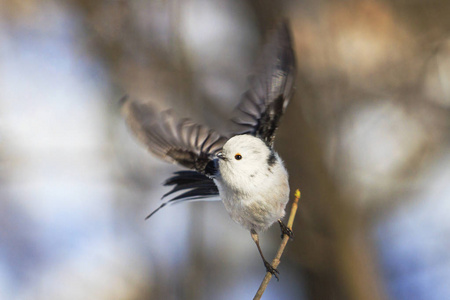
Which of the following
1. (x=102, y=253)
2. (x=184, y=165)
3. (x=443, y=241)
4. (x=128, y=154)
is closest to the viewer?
(x=184, y=165)

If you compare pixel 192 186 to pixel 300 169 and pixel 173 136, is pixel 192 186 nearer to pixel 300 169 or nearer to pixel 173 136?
pixel 173 136

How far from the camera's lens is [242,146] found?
1163mm

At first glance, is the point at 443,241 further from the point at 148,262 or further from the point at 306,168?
the point at 148,262

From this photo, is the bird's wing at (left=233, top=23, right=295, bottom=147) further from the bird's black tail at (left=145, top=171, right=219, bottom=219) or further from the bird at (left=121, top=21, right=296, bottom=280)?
the bird's black tail at (left=145, top=171, right=219, bottom=219)

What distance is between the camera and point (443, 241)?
3.55m

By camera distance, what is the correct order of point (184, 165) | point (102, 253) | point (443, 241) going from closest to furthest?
point (184, 165) < point (443, 241) < point (102, 253)

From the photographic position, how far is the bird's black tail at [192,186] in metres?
1.33

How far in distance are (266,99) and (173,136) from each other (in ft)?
0.93

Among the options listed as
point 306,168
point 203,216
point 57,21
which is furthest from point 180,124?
point 57,21

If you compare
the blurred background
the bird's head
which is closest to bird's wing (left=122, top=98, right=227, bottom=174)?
the bird's head

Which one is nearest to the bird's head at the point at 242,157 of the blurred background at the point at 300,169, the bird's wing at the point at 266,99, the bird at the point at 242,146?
the bird at the point at 242,146

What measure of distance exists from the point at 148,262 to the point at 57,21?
7.94 feet

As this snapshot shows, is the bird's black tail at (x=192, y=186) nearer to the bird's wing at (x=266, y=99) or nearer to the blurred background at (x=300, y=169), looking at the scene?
the bird's wing at (x=266, y=99)

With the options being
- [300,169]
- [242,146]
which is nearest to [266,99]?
[242,146]
